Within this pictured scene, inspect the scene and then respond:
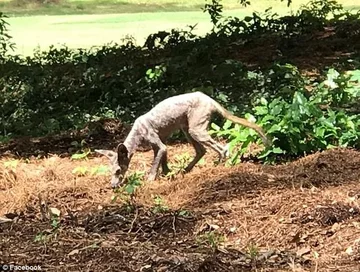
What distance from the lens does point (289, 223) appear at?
4.91m

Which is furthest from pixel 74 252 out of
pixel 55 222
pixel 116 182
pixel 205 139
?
pixel 205 139

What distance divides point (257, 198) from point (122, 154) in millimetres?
1538

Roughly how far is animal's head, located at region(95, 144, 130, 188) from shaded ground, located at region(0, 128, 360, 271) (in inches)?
5.1

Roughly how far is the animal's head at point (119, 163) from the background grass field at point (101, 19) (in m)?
9.10

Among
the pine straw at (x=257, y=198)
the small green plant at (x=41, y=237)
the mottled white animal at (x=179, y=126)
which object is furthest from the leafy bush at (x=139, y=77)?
the small green plant at (x=41, y=237)

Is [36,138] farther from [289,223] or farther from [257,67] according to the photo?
[289,223]

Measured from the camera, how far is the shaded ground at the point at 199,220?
4383mm

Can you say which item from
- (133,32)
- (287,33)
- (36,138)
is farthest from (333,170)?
(133,32)

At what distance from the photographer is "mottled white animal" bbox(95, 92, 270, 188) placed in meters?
6.54

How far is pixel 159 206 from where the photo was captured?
5473 mm

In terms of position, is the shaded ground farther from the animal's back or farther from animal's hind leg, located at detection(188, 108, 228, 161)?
the animal's back

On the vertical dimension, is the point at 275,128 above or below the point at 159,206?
above

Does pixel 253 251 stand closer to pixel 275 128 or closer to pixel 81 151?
pixel 275 128

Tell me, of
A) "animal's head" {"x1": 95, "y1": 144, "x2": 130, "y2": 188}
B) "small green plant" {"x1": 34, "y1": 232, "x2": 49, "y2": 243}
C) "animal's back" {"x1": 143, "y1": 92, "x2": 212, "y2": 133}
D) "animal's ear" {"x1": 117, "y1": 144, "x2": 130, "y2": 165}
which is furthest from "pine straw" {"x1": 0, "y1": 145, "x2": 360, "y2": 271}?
"small green plant" {"x1": 34, "y1": 232, "x2": 49, "y2": 243}
